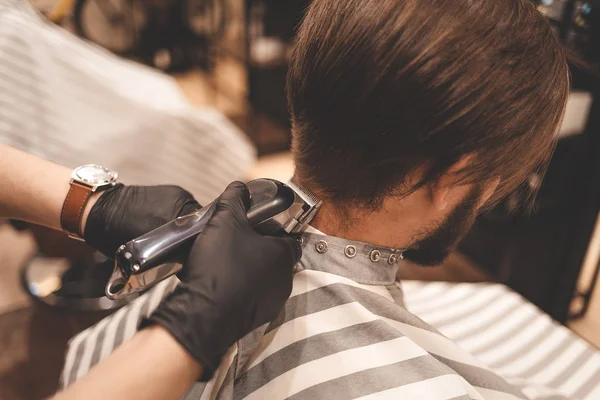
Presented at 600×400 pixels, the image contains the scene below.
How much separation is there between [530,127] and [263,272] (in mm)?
446

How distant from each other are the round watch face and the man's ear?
2.05 ft

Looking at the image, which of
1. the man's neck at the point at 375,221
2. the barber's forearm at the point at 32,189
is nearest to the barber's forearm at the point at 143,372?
the man's neck at the point at 375,221

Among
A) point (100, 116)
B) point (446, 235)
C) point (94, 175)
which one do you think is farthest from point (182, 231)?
point (100, 116)

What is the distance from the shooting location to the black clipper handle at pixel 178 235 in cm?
67

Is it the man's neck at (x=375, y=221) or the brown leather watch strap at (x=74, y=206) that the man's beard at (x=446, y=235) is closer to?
the man's neck at (x=375, y=221)

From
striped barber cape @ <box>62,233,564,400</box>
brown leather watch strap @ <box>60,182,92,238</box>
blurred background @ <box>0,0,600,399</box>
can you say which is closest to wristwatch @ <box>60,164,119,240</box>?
brown leather watch strap @ <box>60,182,92,238</box>

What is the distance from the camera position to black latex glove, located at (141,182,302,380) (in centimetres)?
61

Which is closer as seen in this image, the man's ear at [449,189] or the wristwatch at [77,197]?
the man's ear at [449,189]

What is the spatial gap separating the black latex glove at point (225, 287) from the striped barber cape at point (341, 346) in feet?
0.37

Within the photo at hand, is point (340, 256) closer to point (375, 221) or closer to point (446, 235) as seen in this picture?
point (375, 221)

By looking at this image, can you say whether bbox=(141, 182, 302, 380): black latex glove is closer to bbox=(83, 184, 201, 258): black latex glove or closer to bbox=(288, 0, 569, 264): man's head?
bbox=(288, 0, 569, 264): man's head

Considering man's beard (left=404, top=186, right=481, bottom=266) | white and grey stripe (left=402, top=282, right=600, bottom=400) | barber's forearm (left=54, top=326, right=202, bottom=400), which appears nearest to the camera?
barber's forearm (left=54, top=326, right=202, bottom=400)

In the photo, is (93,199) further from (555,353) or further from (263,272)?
(555,353)

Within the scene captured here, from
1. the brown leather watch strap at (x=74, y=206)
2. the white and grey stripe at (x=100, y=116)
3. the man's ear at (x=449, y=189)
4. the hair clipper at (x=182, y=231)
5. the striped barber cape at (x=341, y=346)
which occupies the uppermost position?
the white and grey stripe at (x=100, y=116)
